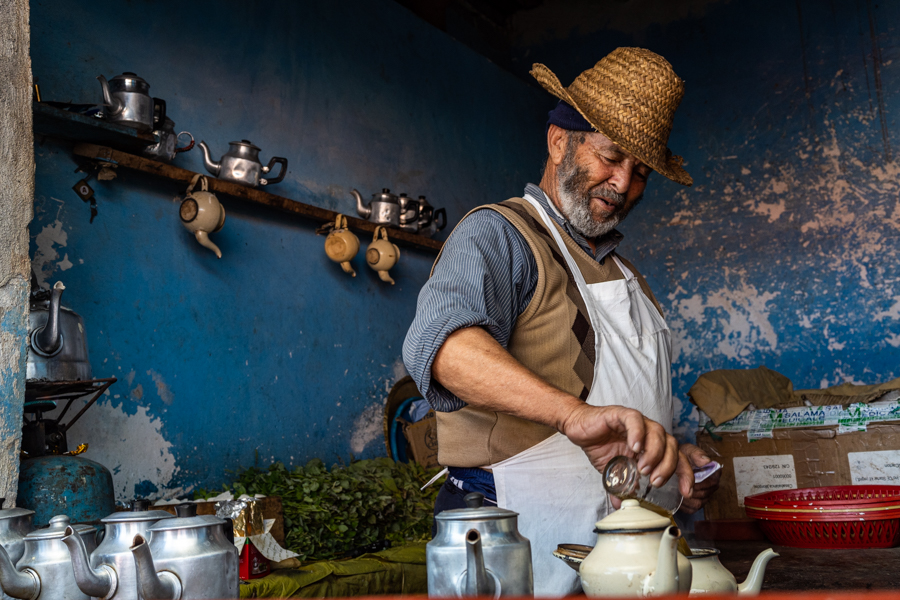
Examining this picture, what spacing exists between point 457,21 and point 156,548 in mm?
5027

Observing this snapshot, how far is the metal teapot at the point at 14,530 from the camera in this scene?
1050mm

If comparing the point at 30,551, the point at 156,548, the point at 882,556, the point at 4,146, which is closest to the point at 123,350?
the point at 4,146

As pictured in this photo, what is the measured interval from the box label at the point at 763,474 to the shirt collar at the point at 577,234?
1481 mm

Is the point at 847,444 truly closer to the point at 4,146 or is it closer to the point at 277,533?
the point at 277,533

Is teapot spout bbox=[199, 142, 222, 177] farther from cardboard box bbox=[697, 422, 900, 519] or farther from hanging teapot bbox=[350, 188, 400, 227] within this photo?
cardboard box bbox=[697, 422, 900, 519]

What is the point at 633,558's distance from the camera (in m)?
0.80

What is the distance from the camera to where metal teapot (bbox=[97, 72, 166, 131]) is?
2594 millimetres

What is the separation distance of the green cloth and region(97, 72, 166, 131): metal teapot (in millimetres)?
1637

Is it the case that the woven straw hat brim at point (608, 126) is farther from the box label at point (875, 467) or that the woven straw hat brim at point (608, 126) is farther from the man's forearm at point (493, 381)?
the box label at point (875, 467)

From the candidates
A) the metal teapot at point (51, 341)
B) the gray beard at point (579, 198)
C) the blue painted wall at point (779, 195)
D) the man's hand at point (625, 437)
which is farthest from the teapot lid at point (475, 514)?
the blue painted wall at point (779, 195)

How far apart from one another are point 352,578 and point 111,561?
187 cm

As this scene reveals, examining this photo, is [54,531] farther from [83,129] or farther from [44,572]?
[83,129]

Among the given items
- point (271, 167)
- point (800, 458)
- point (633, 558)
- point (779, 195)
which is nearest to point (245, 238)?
point (271, 167)

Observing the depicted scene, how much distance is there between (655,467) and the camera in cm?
104
